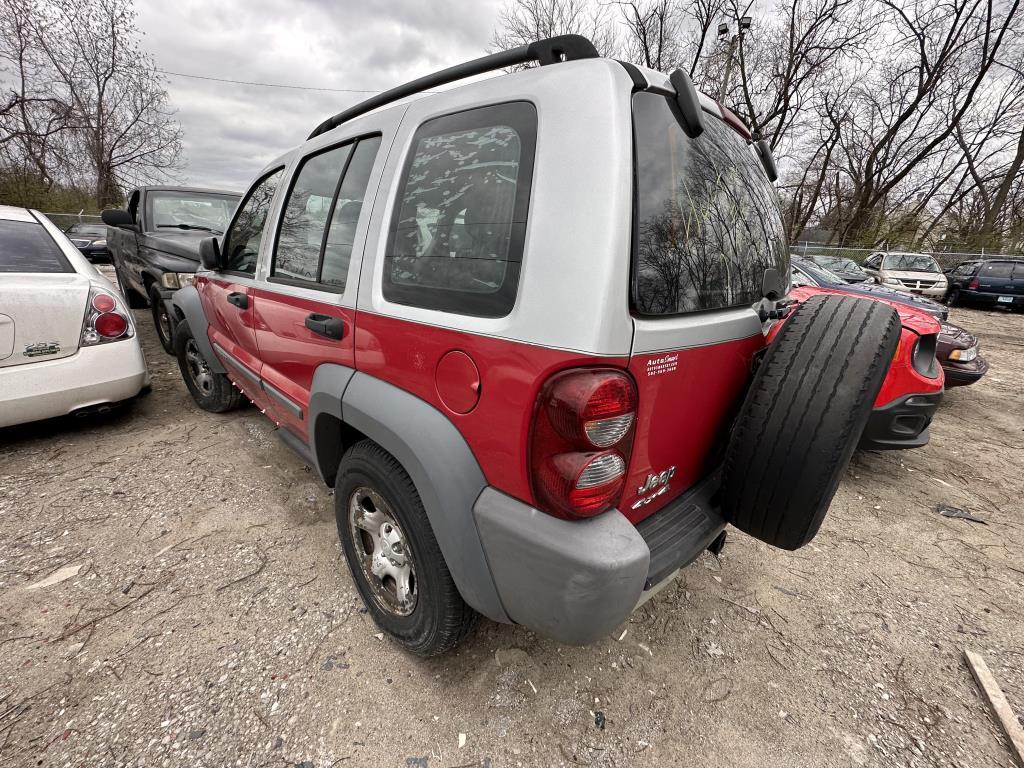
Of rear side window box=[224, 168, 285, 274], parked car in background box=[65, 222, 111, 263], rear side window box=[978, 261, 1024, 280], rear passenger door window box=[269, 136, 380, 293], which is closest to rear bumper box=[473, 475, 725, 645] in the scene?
rear passenger door window box=[269, 136, 380, 293]

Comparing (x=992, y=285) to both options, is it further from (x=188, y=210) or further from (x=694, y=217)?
(x=188, y=210)

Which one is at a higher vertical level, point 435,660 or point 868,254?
point 868,254

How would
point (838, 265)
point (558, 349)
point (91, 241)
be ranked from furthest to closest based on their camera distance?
1. point (91, 241)
2. point (838, 265)
3. point (558, 349)

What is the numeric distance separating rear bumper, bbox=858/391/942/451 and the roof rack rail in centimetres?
299

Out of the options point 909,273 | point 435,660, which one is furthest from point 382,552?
point 909,273

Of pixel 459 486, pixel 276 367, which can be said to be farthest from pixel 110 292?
pixel 459 486

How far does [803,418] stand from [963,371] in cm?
447

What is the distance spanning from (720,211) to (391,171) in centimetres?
119

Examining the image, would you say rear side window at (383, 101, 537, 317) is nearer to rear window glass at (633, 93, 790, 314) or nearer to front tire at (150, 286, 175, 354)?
rear window glass at (633, 93, 790, 314)

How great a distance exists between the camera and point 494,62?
1.58 meters

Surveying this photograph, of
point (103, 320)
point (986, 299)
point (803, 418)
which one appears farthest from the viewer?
point (986, 299)

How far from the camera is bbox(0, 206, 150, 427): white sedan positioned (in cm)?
285

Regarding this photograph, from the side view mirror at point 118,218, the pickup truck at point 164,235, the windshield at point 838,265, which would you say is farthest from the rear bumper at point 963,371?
the side view mirror at point 118,218

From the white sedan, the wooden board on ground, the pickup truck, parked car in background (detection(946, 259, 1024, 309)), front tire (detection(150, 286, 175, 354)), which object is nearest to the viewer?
the wooden board on ground
